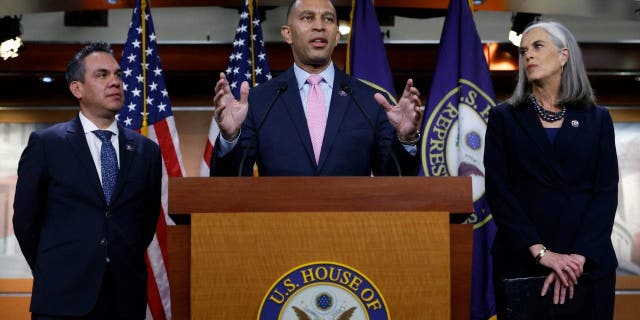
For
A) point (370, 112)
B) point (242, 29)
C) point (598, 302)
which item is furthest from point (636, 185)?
point (370, 112)

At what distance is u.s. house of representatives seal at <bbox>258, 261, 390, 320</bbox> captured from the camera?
5.32 feet

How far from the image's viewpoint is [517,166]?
102 inches

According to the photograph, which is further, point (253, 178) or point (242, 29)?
point (242, 29)

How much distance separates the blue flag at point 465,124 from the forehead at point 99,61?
1.62 m

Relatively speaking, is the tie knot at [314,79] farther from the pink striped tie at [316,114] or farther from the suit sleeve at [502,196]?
the suit sleeve at [502,196]

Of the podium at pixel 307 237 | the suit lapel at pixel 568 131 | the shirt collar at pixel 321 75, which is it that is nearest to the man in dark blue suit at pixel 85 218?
the shirt collar at pixel 321 75

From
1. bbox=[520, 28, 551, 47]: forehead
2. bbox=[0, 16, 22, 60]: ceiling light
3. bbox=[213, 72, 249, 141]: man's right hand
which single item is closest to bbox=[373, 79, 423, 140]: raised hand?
bbox=[213, 72, 249, 141]: man's right hand

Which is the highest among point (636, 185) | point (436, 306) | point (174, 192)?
point (174, 192)

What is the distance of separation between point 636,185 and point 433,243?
4.72 meters

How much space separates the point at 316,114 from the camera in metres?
2.37

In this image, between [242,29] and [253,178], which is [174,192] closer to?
[253,178]

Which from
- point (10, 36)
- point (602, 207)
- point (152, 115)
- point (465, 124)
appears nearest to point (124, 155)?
point (152, 115)

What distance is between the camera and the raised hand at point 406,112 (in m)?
1.97

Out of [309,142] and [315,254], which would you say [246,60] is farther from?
[315,254]
